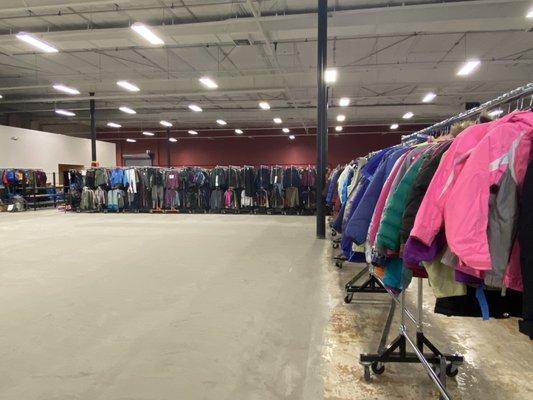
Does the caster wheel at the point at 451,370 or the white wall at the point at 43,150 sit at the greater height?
the white wall at the point at 43,150

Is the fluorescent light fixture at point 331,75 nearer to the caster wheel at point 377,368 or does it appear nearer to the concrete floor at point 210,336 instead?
the concrete floor at point 210,336

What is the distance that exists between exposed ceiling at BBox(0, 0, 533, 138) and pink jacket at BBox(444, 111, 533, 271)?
22.8 ft

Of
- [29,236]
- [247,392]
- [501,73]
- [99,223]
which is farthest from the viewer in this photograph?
[501,73]

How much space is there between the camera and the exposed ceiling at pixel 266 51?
25.2ft

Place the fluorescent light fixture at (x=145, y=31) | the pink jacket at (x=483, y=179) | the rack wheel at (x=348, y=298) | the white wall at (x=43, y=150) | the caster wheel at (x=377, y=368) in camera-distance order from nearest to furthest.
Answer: the pink jacket at (x=483, y=179) < the caster wheel at (x=377, y=368) < the rack wheel at (x=348, y=298) < the fluorescent light fixture at (x=145, y=31) < the white wall at (x=43, y=150)

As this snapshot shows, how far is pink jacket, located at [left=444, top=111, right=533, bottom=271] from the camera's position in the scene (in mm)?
1189

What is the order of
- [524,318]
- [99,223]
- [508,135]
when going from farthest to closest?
[99,223], [508,135], [524,318]

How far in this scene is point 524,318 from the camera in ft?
3.52

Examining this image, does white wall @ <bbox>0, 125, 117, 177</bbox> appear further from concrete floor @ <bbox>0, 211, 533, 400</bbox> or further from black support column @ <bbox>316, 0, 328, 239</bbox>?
black support column @ <bbox>316, 0, 328, 239</bbox>

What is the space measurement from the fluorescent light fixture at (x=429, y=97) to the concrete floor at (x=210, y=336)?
11.7 metres

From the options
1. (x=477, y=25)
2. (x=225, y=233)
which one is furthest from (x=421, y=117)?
(x=225, y=233)

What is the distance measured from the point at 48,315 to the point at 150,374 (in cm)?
147

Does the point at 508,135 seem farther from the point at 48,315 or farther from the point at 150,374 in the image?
the point at 48,315

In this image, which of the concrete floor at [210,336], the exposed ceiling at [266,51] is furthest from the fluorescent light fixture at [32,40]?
the concrete floor at [210,336]
